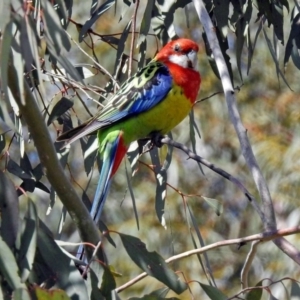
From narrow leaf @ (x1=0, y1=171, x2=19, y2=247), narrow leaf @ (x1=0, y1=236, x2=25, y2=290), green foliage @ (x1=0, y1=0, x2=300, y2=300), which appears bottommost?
green foliage @ (x1=0, y1=0, x2=300, y2=300)

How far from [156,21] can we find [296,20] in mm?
371

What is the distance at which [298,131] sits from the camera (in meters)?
4.91

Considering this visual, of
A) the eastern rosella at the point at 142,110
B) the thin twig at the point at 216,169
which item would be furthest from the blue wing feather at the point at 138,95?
the thin twig at the point at 216,169

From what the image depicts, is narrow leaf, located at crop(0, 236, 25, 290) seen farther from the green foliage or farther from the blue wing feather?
the blue wing feather

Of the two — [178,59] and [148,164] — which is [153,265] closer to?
[178,59]

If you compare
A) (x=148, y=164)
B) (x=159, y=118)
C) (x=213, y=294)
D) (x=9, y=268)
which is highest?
(x=9, y=268)

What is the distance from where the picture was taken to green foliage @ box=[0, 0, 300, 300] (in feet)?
4.96

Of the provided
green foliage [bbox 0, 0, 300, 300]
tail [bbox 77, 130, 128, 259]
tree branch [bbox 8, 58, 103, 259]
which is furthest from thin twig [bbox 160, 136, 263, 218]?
tree branch [bbox 8, 58, 103, 259]

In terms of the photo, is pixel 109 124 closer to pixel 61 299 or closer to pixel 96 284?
pixel 96 284

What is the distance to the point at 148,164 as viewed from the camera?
9.73 ft

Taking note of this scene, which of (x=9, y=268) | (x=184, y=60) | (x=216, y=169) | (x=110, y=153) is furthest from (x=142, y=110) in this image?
(x=9, y=268)

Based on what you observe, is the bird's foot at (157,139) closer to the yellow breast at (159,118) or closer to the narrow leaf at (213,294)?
the yellow breast at (159,118)

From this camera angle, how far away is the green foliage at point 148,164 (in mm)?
1511

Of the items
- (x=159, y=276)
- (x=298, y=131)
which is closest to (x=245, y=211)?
(x=298, y=131)
